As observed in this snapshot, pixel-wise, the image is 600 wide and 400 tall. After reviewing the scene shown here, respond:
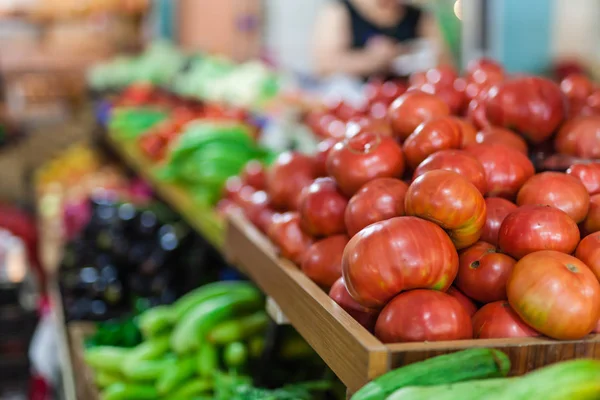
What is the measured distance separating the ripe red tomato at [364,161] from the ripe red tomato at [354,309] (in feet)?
0.73

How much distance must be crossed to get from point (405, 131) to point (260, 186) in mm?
867

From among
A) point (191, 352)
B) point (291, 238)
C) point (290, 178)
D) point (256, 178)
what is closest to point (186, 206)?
point (256, 178)

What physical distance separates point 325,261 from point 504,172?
0.37 metres

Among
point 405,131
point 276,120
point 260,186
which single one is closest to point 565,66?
point 276,120

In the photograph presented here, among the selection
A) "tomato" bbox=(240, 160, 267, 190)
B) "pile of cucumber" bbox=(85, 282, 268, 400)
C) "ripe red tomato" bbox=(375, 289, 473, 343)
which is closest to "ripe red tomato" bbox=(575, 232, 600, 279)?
"ripe red tomato" bbox=(375, 289, 473, 343)

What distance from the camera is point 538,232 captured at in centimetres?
118

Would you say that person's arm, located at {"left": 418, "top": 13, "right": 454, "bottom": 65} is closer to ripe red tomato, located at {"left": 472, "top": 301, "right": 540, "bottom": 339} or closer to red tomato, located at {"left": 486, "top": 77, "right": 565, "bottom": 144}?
red tomato, located at {"left": 486, "top": 77, "right": 565, "bottom": 144}

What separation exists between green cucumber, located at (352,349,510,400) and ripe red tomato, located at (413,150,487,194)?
36 centimetres

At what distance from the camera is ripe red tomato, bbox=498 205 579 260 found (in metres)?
1.18

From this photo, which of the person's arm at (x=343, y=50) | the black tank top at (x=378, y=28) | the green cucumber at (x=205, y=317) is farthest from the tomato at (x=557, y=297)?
the black tank top at (x=378, y=28)

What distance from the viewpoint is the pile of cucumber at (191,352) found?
2166 millimetres

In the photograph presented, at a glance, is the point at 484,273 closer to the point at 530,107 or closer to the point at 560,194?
the point at 560,194

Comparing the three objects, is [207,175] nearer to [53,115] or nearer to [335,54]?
[335,54]

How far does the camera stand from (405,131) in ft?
5.18
